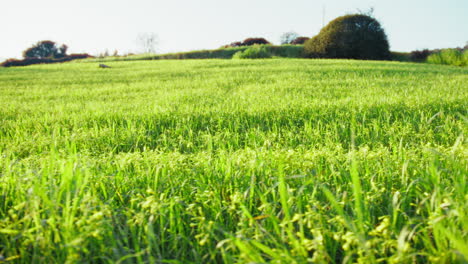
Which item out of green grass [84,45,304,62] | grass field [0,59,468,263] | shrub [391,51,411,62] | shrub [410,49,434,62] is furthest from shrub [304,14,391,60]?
grass field [0,59,468,263]

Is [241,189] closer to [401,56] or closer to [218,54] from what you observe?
[401,56]

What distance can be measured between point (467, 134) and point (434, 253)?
255 cm

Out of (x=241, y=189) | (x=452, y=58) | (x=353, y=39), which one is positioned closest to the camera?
(x=241, y=189)

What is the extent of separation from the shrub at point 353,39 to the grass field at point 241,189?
22.4m

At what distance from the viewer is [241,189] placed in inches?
79.3

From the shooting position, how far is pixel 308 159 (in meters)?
2.49

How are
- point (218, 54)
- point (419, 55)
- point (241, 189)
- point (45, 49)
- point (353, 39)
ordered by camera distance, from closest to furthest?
1. point (241, 189)
2. point (353, 39)
3. point (419, 55)
4. point (218, 54)
5. point (45, 49)

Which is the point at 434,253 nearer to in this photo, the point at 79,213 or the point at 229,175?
the point at 229,175

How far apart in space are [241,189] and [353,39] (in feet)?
88.0

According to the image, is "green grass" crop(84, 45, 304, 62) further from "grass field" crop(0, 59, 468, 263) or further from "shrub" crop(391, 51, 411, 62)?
"grass field" crop(0, 59, 468, 263)

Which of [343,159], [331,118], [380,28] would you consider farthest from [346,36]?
[343,159]

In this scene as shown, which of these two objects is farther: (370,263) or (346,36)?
(346,36)

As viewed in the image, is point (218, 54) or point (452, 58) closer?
point (452, 58)

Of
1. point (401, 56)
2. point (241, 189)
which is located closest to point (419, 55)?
point (401, 56)
